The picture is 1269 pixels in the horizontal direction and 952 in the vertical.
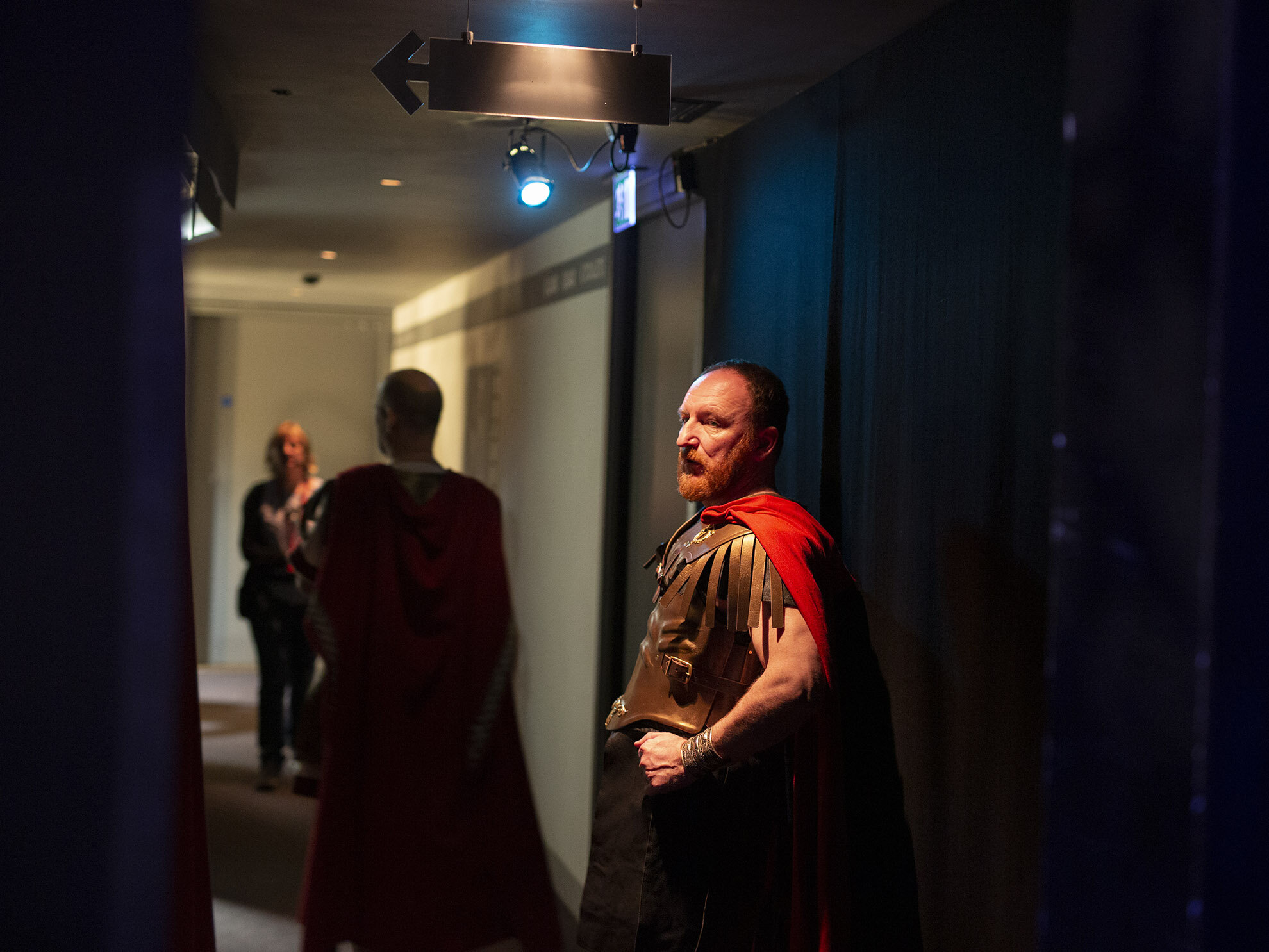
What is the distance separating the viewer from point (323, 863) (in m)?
3.06

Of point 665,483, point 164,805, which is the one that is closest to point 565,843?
point 665,483

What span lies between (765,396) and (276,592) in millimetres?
3515

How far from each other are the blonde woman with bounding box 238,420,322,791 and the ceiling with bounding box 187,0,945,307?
1093mm

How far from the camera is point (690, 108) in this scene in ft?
10.2

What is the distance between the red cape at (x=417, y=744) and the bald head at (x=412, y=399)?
142mm

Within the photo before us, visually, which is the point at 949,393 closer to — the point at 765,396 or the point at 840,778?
the point at 765,396

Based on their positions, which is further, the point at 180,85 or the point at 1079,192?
the point at 180,85

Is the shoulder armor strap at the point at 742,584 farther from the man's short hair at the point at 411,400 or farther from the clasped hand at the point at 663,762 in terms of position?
the man's short hair at the point at 411,400

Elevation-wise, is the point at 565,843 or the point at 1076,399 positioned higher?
the point at 1076,399

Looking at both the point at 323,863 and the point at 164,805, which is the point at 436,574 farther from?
the point at 164,805

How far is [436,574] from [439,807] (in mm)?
619

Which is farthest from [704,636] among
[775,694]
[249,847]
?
[249,847]

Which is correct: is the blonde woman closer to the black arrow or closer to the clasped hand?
the black arrow

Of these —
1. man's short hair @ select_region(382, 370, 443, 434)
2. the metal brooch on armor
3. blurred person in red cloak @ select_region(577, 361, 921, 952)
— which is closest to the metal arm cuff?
blurred person in red cloak @ select_region(577, 361, 921, 952)
